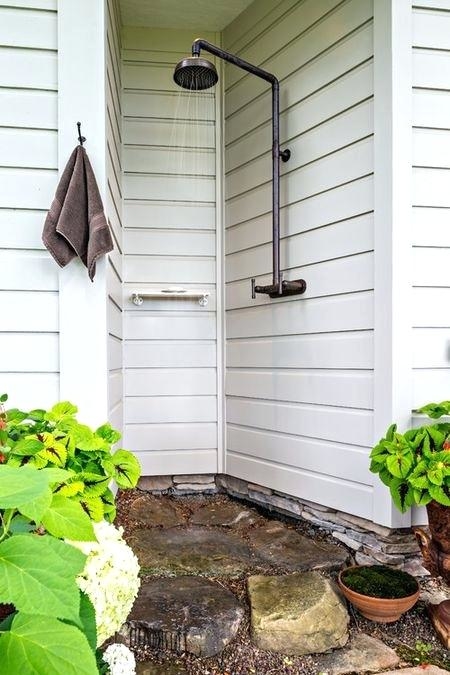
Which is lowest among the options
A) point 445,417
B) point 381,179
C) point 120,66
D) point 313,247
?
point 445,417

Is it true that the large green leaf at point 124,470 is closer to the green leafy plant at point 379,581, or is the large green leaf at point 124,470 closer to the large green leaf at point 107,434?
the large green leaf at point 107,434

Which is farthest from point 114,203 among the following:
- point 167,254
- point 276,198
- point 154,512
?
point 154,512

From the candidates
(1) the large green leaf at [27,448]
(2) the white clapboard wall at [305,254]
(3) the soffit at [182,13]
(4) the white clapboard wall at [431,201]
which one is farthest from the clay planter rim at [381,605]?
(3) the soffit at [182,13]

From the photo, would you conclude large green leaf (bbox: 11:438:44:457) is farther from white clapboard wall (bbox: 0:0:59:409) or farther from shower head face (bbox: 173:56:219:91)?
shower head face (bbox: 173:56:219:91)

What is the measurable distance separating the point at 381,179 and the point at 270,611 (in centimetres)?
169

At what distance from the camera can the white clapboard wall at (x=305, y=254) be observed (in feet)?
7.07

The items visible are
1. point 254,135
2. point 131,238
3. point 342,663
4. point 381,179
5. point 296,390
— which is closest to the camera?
point 342,663

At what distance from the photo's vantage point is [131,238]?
309 cm

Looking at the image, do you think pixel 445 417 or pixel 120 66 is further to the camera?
pixel 120 66

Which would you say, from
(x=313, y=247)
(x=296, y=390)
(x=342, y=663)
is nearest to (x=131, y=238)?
(x=313, y=247)

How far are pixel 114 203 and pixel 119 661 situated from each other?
82.0 inches

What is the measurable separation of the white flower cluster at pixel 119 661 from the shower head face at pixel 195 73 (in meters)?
2.23

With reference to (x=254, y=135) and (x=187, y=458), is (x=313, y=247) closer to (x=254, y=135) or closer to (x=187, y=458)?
(x=254, y=135)

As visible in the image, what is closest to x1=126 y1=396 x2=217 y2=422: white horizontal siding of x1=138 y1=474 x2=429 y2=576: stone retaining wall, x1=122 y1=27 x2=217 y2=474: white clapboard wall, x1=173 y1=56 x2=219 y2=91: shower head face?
x1=122 y1=27 x2=217 y2=474: white clapboard wall
